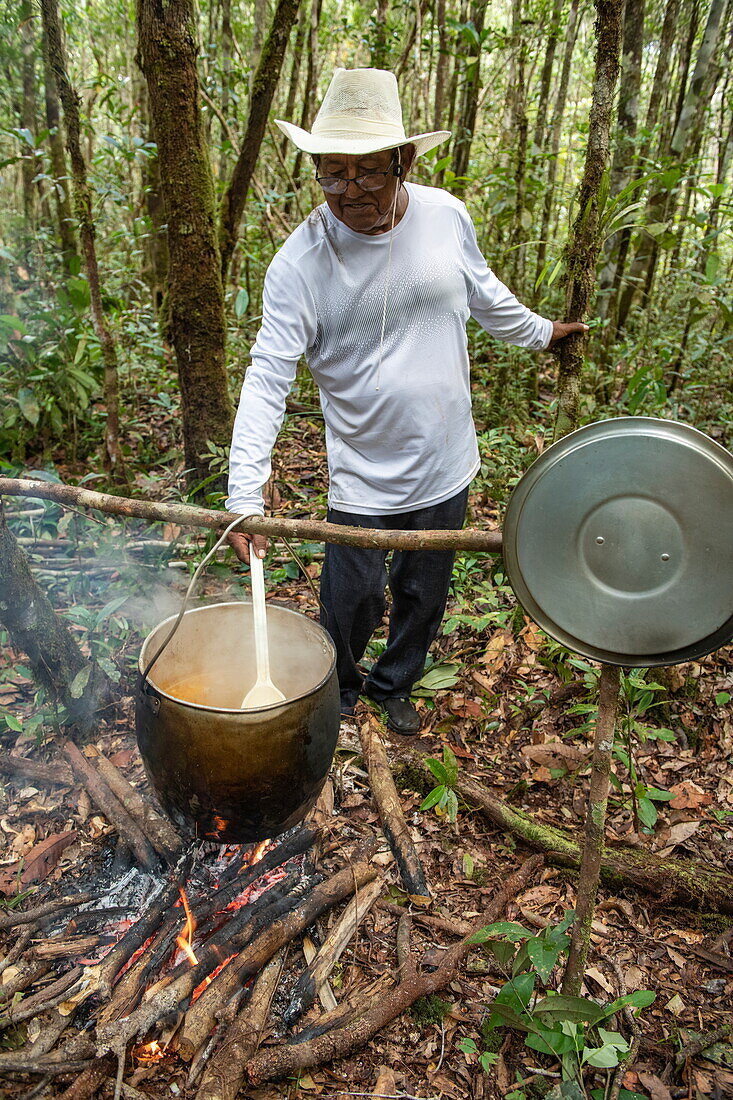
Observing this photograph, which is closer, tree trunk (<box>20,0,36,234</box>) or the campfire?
the campfire

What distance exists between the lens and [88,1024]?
1.98 m

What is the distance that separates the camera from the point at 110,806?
259 cm

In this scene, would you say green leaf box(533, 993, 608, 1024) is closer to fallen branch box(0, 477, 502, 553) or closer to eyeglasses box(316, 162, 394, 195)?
fallen branch box(0, 477, 502, 553)

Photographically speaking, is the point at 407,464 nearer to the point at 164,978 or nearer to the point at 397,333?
the point at 397,333

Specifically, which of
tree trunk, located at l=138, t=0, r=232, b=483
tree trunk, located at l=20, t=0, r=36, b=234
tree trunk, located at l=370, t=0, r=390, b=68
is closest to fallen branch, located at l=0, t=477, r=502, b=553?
tree trunk, located at l=138, t=0, r=232, b=483

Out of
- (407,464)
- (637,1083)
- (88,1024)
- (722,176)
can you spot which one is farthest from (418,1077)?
(722,176)

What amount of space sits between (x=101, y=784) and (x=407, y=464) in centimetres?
165

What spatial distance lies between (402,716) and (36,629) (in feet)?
5.05

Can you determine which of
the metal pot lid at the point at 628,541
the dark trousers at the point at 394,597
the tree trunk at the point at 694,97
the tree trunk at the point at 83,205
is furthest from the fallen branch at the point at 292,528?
the tree trunk at the point at 694,97

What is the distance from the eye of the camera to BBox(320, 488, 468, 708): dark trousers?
291cm

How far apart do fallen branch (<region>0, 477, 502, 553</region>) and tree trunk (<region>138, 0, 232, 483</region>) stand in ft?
6.10

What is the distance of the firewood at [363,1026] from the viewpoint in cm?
185

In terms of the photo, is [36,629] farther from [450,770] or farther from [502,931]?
[502,931]

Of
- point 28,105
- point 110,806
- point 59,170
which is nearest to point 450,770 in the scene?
point 110,806
